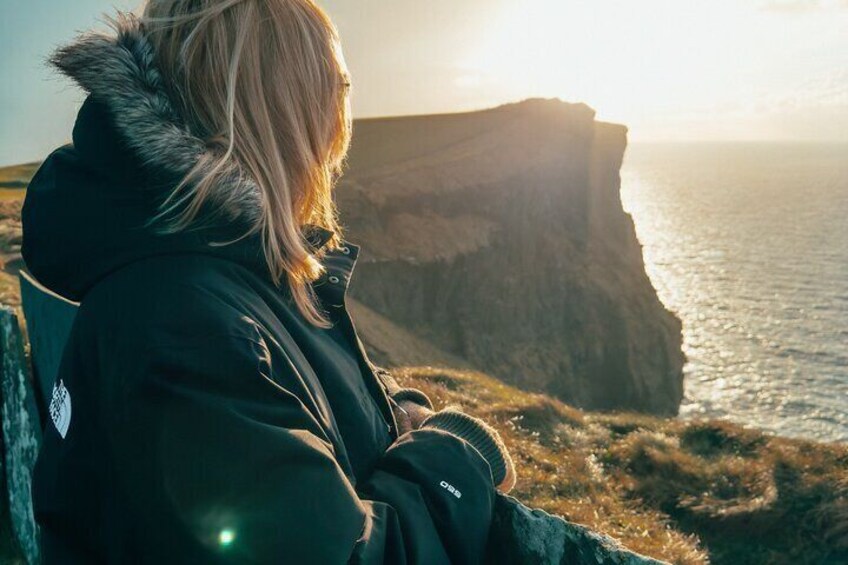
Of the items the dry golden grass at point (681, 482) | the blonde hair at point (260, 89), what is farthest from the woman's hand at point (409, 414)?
the dry golden grass at point (681, 482)

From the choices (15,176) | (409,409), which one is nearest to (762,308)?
(15,176)

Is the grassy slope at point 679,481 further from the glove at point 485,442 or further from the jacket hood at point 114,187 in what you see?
the jacket hood at point 114,187

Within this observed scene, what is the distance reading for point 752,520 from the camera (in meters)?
6.68

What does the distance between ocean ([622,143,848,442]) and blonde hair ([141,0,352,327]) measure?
38.5 meters

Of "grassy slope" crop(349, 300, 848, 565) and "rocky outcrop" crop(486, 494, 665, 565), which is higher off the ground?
"rocky outcrop" crop(486, 494, 665, 565)

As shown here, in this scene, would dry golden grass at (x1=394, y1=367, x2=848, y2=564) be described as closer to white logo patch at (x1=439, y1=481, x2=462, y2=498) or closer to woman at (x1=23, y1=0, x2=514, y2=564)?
white logo patch at (x1=439, y1=481, x2=462, y2=498)

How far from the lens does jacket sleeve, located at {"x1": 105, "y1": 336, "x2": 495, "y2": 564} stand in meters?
1.72

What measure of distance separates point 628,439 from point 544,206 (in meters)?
28.1

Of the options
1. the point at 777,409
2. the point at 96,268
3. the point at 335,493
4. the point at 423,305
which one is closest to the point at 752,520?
the point at 335,493

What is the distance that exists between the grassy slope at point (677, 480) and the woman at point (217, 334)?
4484 mm

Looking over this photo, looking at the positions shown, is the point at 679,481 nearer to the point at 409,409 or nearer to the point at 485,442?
the point at 409,409

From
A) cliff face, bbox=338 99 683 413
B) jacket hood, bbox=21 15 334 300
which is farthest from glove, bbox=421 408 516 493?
cliff face, bbox=338 99 683 413

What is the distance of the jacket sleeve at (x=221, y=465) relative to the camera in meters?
1.72

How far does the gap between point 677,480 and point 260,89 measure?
23.6 ft
